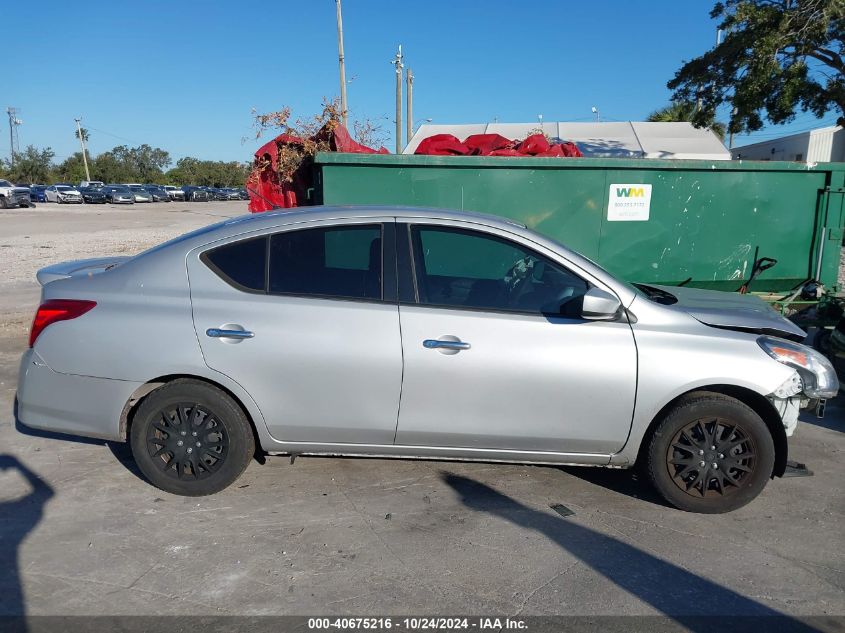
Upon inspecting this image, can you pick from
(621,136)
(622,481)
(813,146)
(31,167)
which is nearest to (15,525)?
(622,481)

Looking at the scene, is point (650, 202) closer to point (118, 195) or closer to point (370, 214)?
point (370, 214)

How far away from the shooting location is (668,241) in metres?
6.85

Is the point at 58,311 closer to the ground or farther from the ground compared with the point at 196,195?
farther from the ground

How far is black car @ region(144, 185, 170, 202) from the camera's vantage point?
60281mm

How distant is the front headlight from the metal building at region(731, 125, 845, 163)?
115ft

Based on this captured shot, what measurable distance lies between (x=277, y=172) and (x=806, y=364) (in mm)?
5387

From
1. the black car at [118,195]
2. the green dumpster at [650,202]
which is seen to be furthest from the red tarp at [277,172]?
the black car at [118,195]

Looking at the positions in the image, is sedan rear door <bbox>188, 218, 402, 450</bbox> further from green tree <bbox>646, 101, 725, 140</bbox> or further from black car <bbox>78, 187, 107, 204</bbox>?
black car <bbox>78, 187, 107, 204</bbox>

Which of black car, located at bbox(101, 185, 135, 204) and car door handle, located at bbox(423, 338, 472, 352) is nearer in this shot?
car door handle, located at bbox(423, 338, 472, 352)

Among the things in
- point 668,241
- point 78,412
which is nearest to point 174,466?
point 78,412

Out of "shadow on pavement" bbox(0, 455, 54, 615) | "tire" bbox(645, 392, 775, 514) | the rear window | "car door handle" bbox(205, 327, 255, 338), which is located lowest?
"shadow on pavement" bbox(0, 455, 54, 615)

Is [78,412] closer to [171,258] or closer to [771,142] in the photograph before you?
[171,258]

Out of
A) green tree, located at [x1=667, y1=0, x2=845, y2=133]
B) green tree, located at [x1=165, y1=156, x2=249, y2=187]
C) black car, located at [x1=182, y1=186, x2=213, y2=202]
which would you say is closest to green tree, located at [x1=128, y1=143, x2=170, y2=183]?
green tree, located at [x1=165, y1=156, x2=249, y2=187]

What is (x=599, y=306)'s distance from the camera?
373 cm
